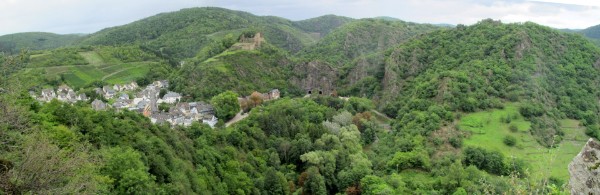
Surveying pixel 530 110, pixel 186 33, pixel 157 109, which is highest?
pixel 186 33

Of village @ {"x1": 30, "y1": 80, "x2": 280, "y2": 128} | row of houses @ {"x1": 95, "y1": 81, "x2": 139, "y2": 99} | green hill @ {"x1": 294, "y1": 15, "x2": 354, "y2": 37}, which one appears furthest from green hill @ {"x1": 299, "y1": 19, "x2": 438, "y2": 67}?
green hill @ {"x1": 294, "y1": 15, "x2": 354, "y2": 37}

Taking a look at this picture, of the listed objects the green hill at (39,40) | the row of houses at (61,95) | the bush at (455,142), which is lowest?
the bush at (455,142)

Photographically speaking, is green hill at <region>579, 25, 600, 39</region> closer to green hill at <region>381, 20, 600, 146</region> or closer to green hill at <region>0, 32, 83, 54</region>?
green hill at <region>381, 20, 600, 146</region>

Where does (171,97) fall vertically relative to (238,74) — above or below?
below

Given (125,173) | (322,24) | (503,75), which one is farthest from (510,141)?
(322,24)

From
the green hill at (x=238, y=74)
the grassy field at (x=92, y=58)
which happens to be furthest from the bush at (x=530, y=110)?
the grassy field at (x=92, y=58)

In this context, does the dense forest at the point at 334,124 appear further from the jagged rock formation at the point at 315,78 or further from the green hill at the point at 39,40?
the green hill at the point at 39,40

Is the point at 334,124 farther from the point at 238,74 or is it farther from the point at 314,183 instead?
the point at 238,74
